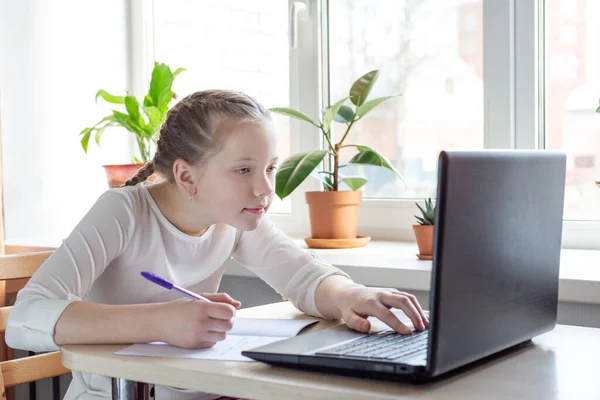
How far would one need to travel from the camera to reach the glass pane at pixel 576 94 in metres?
1.92

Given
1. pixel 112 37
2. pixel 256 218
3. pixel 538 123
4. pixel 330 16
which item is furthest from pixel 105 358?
pixel 112 37

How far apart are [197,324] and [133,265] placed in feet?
1.30

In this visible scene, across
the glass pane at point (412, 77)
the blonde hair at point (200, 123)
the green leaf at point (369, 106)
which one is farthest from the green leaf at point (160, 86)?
the blonde hair at point (200, 123)

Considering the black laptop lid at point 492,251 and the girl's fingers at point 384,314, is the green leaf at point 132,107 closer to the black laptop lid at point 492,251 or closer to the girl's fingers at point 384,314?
the girl's fingers at point 384,314

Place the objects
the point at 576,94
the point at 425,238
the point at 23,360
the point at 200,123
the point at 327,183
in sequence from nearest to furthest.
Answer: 1. the point at 200,123
2. the point at 23,360
3. the point at 425,238
4. the point at 576,94
5. the point at 327,183

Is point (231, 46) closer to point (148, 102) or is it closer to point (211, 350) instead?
point (148, 102)

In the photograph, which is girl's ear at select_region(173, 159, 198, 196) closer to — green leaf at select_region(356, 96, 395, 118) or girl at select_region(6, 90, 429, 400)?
girl at select_region(6, 90, 429, 400)

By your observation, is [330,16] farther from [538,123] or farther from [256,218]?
[256,218]

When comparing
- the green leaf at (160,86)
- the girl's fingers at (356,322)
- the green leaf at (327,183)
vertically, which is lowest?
the girl's fingers at (356,322)

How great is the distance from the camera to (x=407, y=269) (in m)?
1.68

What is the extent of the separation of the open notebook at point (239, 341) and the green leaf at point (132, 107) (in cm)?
121

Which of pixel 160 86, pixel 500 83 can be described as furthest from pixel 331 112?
pixel 160 86

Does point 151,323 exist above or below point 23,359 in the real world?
above

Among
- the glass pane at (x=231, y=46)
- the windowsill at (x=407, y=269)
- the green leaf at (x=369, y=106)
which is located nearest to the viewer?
the windowsill at (x=407, y=269)
